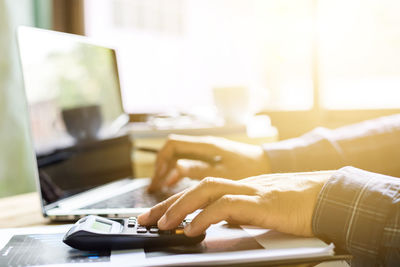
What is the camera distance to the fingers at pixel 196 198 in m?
0.49

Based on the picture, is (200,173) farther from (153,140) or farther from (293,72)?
(293,72)

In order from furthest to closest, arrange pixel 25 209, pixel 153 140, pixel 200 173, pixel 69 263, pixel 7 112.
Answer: pixel 7 112 → pixel 153 140 → pixel 200 173 → pixel 25 209 → pixel 69 263

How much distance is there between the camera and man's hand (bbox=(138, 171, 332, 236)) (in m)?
0.49

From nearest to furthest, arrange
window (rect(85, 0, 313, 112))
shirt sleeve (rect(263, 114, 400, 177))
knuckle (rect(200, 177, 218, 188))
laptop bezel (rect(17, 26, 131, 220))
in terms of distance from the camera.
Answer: knuckle (rect(200, 177, 218, 188))
laptop bezel (rect(17, 26, 131, 220))
shirt sleeve (rect(263, 114, 400, 177))
window (rect(85, 0, 313, 112))

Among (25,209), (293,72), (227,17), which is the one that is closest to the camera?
(25,209)

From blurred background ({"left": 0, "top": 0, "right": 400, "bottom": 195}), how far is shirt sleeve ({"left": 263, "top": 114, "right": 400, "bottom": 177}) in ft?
1.46

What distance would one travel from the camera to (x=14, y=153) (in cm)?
147

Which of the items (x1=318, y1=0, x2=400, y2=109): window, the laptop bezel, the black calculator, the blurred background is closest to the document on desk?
the black calculator

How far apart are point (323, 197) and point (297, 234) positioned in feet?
0.19

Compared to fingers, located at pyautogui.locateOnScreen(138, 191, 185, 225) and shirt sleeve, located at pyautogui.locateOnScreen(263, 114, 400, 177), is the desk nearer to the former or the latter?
fingers, located at pyautogui.locateOnScreen(138, 191, 185, 225)

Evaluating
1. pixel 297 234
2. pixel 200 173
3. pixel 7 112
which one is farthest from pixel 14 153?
pixel 297 234

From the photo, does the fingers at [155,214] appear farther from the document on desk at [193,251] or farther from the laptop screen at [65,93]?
the laptop screen at [65,93]

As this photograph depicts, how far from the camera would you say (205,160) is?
0.99m

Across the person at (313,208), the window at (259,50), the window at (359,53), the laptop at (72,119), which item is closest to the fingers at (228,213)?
the person at (313,208)
